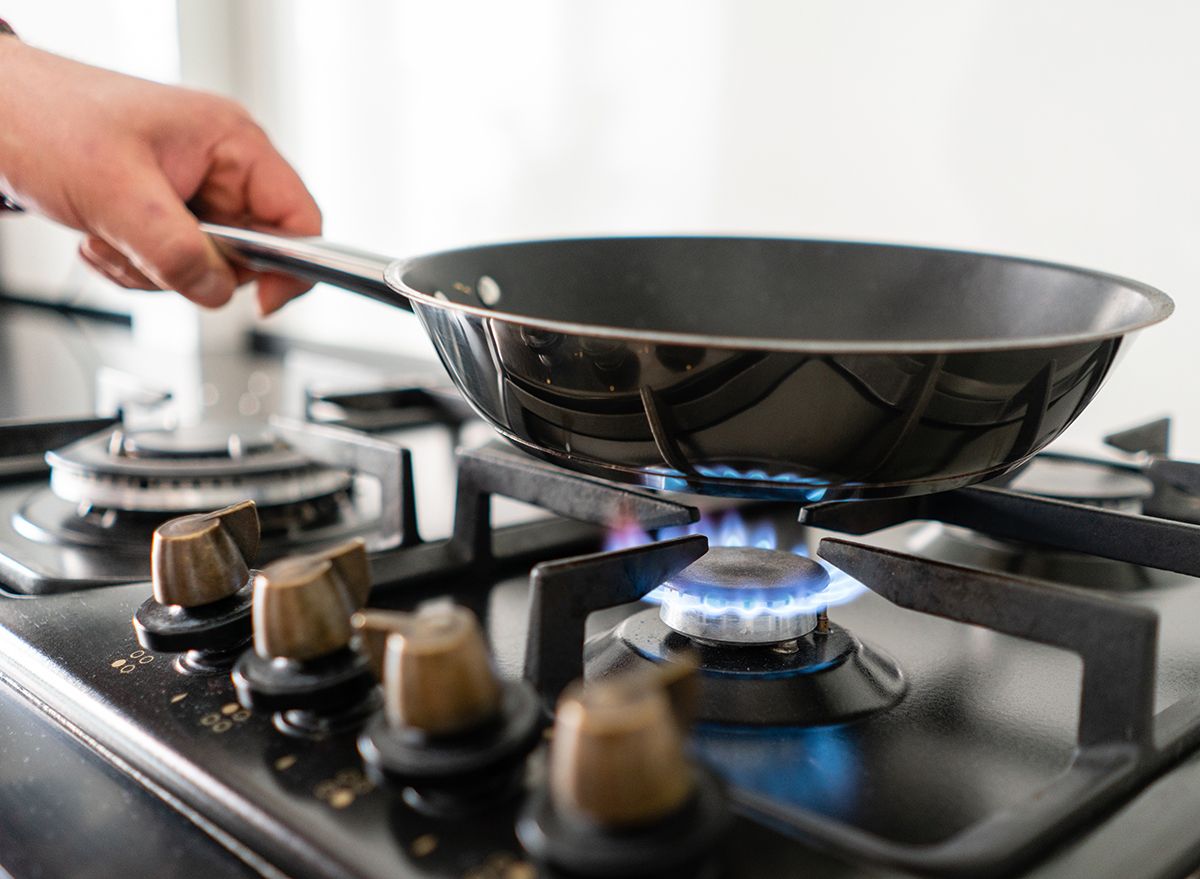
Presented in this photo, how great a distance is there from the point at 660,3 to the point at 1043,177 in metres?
0.40

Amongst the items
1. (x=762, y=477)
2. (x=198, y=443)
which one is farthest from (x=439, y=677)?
(x=198, y=443)

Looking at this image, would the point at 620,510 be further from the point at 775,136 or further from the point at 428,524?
the point at 775,136

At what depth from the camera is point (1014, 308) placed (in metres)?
0.52

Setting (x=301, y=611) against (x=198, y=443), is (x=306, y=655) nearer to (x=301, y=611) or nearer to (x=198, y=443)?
(x=301, y=611)

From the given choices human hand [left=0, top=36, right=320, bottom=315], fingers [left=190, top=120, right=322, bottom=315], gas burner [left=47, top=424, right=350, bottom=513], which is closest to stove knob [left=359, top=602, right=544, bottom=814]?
gas burner [left=47, top=424, right=350, bottom=513]

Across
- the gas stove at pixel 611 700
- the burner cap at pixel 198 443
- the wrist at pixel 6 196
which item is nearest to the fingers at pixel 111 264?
the wrist at pixel 6 196

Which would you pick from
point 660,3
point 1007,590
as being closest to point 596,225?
point 660,3

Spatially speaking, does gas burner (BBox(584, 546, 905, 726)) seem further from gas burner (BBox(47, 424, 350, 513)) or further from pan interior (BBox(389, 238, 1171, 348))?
gas burner (BBox(47, 424, 350, 513))

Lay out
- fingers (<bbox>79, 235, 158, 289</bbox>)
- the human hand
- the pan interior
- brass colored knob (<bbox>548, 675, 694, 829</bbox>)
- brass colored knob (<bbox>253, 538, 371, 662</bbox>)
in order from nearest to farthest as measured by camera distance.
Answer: brass colored knob (<bbox>548, 675, 694, 829</bbox>) < brass colored knob (<bbox>253, 538, 371, 662</bbox>) < the pan interior < the human hand < fingers (<bbox>79, 235, 158, 289</bbox>)

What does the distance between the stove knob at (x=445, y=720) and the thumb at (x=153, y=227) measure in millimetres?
449

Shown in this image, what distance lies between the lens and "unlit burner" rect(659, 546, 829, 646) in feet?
1.34

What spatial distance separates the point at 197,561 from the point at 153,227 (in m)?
0.33

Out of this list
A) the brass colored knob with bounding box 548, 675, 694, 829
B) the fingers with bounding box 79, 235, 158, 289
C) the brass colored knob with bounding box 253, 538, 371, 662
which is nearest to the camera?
the brass colored knob with bounding box 548, 675, 694, 829

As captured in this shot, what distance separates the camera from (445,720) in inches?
10.4
